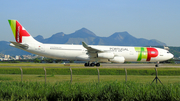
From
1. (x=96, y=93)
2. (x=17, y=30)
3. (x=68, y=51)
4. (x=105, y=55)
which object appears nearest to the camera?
(x=96, y=93)

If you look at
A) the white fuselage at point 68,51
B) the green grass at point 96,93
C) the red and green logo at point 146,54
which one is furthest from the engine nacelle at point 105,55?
the green grass at point 96,93

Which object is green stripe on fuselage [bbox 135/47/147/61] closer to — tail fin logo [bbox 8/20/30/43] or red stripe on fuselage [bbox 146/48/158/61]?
red stripe on fuselage [bbox 146/48/158/61]

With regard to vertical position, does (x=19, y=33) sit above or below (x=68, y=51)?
above

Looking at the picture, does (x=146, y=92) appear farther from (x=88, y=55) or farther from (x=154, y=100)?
(x=88, y=55)


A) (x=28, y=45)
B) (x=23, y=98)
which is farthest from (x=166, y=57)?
(x=23, y=98)

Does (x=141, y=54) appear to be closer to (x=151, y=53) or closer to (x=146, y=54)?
(x=146, y=54)

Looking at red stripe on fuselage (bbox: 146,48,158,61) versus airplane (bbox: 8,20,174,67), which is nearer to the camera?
airplane (bbox: 8,20,174,67)

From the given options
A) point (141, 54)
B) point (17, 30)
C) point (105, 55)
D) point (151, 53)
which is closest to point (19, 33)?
point (17, 30)

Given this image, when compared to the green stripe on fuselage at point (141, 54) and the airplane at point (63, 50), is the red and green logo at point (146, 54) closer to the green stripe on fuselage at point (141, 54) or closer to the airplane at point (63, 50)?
the green stripe on fuselage at point (141, 54)

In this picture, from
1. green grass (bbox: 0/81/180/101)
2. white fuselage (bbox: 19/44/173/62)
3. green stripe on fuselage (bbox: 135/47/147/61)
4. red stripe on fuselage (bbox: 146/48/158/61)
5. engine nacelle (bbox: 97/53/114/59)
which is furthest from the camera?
red stripe on fuselage (bbox: 146/48/158/61)

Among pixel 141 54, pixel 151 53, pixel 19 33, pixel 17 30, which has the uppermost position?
pixel 17 30

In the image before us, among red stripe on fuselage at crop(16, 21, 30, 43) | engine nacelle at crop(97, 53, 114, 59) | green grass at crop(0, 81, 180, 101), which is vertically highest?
red stripe on fuselage at crop(16, 21, 30, 43)

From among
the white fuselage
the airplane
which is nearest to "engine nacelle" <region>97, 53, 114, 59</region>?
the airplane

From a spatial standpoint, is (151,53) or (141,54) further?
(151,53)
